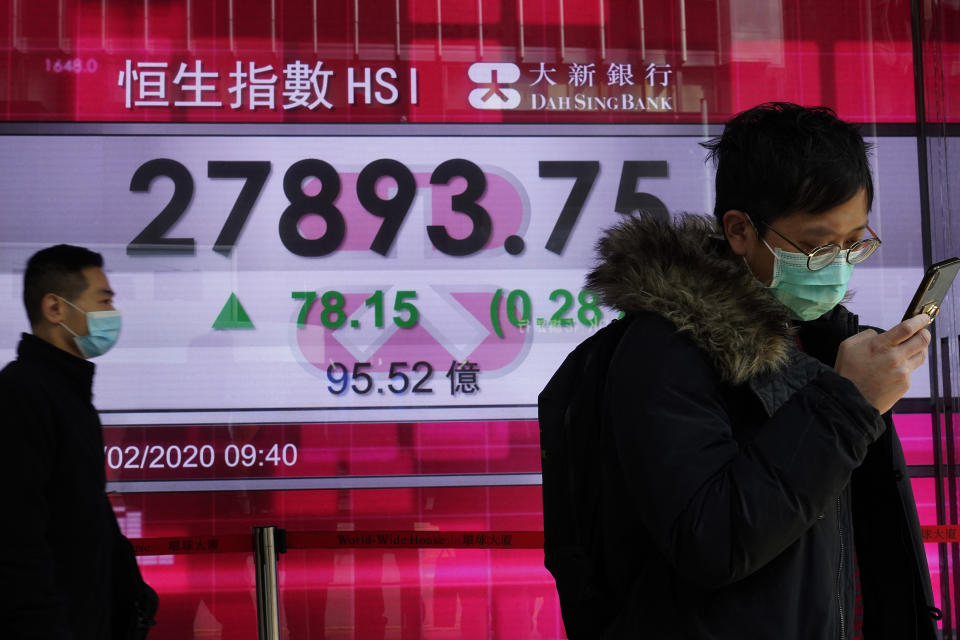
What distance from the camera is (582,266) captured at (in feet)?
14.1

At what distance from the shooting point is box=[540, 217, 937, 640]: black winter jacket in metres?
1.19

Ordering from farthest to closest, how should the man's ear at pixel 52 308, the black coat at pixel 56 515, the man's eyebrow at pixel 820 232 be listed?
the man's ear at pixel 52 308 → the black coat at pixel 56 515 → the man's eyebrow at pixel 820 232

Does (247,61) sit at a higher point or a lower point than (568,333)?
higher

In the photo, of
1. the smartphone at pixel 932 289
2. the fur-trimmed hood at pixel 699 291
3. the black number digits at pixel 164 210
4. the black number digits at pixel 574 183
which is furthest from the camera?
the black number digits at pixel 574 183

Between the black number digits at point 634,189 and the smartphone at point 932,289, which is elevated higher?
the black number digits at point 634,189

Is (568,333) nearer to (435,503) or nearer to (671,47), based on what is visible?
(435,503)

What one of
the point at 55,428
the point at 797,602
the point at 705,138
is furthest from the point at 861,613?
the point at 705,138

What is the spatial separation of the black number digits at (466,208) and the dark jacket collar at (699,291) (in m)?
2.76

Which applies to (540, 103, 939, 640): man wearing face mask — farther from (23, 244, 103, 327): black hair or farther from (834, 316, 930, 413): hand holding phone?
(23, 244, 103, 327): black hair

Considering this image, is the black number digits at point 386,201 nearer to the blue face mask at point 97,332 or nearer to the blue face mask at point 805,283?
the blue face mask at point 97,332

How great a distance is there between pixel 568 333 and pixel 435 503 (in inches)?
39.8

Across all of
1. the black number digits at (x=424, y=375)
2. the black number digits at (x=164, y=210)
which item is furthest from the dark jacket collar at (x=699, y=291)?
the black number digits at (x=164, y=210)

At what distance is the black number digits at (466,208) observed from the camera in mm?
4273

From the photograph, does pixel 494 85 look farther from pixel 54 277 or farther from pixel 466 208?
pixel 54 277
